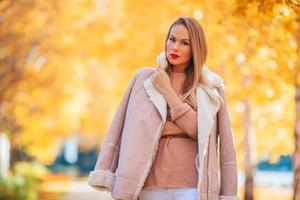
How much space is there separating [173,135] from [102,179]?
449 millimetres

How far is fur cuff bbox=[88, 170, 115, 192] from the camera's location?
454 cm

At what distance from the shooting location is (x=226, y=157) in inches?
183

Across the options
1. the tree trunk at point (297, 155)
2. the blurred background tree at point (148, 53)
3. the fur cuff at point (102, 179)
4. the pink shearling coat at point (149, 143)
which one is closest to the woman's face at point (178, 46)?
the pink shearling coat at point (149, 143)

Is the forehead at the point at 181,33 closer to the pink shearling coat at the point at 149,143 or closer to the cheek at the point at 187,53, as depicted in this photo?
the cheek at the point at 187,53

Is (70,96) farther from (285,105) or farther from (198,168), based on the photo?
(198,168)

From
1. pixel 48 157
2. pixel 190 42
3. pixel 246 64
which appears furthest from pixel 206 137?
pixel 48 157

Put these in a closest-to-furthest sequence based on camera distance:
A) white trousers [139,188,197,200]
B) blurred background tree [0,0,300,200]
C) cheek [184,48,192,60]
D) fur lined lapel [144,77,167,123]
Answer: white trousers [139,188,197,200] < fur lined lapel [144,77,167,123] < cheek [184,48,192,60] < blurred background tree [0,0,300,200]

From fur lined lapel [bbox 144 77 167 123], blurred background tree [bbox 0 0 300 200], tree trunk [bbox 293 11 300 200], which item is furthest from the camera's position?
blurred background tree [bbox 0 0 300 200]

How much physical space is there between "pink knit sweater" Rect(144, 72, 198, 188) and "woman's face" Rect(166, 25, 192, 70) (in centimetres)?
27

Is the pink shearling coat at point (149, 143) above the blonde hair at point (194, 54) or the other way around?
the other way around

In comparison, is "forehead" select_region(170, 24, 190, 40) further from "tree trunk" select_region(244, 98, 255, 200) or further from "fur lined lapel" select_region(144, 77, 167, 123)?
"tree trunk" select_region(244, 98, 255, 200)

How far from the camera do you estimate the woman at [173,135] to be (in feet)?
14.6

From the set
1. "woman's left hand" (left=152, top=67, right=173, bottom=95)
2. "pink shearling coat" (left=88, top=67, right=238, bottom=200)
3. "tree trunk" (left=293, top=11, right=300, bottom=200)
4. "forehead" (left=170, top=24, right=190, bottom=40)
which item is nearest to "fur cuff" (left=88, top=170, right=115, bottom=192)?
"pink shearling coat" (left=88, top=67, right=238, bottom=200)

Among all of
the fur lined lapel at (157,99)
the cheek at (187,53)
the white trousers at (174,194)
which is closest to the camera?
the white trousers at (174,194)
